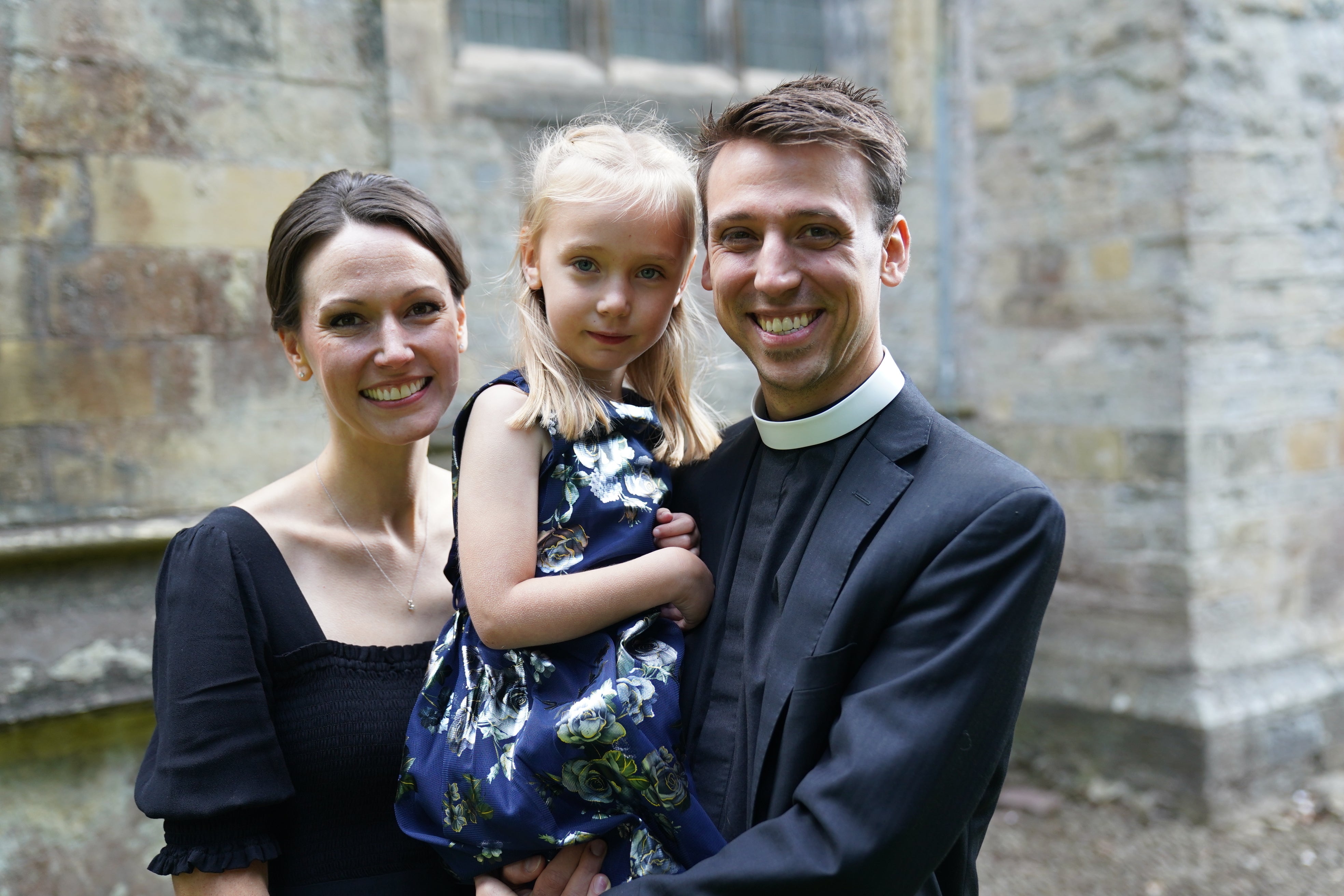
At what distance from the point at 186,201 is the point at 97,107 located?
0.35 m

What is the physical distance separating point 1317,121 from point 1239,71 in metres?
0.57

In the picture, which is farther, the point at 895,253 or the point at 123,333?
the point at 123,333

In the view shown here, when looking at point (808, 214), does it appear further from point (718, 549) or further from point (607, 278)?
point (718, 549)

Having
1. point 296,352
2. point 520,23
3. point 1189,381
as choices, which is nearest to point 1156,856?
point 1189,381

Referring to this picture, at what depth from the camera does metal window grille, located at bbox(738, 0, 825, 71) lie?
647 centimetres

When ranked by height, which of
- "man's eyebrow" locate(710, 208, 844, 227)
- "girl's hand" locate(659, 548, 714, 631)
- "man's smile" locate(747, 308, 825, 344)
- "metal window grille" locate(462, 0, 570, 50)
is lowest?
"girl's hand" locate(659, 548, 714, 631)

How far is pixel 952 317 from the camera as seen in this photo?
21.4ft

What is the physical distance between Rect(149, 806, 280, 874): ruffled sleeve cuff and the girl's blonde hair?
809 millimetres

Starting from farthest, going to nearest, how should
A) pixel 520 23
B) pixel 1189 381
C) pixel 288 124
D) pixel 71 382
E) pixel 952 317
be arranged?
pixel 952 317 < pixel 520 23 < pixel 1189 381 < pixel 288 124 < pixel 71 382

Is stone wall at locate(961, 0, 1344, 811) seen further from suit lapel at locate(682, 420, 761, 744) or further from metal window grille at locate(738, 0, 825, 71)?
suit lapel at locate(682, 420, 761, 744)

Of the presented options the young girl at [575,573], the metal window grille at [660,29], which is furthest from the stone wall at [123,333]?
the metal window grille at [660,29]

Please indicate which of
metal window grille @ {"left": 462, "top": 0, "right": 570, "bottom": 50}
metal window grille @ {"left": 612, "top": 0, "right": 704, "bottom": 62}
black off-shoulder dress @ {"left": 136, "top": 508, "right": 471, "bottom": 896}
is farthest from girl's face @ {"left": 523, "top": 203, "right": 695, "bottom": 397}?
metal window grille @ {"left": 612, "top": 0, "right": 704, "bottom": 62}

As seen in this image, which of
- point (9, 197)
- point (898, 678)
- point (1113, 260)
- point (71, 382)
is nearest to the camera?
point (898, 678)

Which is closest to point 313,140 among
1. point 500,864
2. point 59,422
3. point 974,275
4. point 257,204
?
point 257,204
